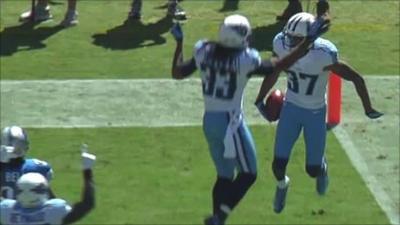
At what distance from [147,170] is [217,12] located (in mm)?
6986

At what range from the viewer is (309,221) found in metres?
28.8

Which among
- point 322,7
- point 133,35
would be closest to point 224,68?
point 322,7

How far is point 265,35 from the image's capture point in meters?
34.5

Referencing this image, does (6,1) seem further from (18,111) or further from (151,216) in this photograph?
(151,216)

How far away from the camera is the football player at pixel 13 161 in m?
16.8

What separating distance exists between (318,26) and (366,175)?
14916mm

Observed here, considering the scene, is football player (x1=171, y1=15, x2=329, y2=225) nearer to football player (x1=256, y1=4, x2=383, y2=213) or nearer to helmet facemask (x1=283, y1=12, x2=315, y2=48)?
helmet facemask (x1=283, y1=12, x2=315, y2=48)

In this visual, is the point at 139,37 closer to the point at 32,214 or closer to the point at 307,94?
the point at 307,94

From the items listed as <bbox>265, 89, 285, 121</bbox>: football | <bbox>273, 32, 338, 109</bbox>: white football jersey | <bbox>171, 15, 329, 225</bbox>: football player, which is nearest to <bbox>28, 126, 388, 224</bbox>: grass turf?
<bbox>265, 89, 285, 121</bbox>: football

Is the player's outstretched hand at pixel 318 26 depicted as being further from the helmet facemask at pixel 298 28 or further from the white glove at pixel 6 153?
the white glove at pixel 6 153

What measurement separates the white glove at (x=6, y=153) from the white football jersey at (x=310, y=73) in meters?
2.87

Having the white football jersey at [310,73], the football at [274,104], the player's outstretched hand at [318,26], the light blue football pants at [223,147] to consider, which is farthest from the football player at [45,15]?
the player's outstretched hand at [318,26]

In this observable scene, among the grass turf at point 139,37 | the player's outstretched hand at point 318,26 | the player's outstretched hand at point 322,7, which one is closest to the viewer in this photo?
the player's outstretched hand at point 318,26

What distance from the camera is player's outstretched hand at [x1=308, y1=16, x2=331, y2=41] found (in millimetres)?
15773
